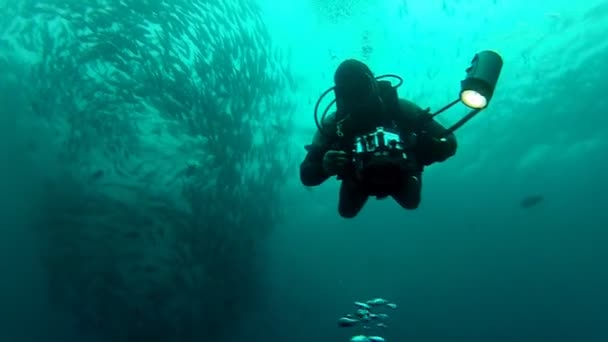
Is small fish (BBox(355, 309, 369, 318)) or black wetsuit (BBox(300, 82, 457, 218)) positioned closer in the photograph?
black wetsuit (BBox(300, 82, 457, 218))

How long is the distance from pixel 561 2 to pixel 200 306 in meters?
21.9

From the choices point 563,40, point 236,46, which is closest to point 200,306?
point 236,46

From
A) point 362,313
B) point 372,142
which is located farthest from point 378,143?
point 362,313

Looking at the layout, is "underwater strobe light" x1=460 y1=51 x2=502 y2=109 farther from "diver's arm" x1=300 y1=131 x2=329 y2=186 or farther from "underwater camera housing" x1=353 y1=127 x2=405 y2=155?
"diver's arm" x1=300 y1=131 x2=329 y2=186

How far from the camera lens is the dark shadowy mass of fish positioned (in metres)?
11.4

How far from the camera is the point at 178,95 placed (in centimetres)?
1252

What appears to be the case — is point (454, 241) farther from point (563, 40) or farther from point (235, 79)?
point (235, 79)

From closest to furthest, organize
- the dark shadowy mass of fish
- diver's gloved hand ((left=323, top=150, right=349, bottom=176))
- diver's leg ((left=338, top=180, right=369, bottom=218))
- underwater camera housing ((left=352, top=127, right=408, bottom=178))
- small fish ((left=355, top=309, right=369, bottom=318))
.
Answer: underwater camera housing ((left=352, top=127, right=408, bottom=178))
diver's gloved hand ((left=323, top=150, right=349, bottom=176))
diver's leg ((left=338, top=180, right=369, bottom=218))
small fish ((left=355, top=309, right=369, bottom=318))
the dark shadowy mass of fish

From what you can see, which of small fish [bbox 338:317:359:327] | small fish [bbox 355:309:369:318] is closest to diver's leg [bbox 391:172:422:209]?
small fish [bbox 338:317:359:327]

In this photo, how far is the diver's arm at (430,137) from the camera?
3.64m

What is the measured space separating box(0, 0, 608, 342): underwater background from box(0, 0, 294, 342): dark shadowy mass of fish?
0.24 ft

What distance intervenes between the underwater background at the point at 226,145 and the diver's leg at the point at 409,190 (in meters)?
8.96

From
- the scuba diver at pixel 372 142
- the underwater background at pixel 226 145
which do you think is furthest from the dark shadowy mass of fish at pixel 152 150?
the scuba diver at pixel 372 142

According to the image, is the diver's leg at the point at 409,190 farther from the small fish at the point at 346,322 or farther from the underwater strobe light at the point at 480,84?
the small fish at the point at 346,322
